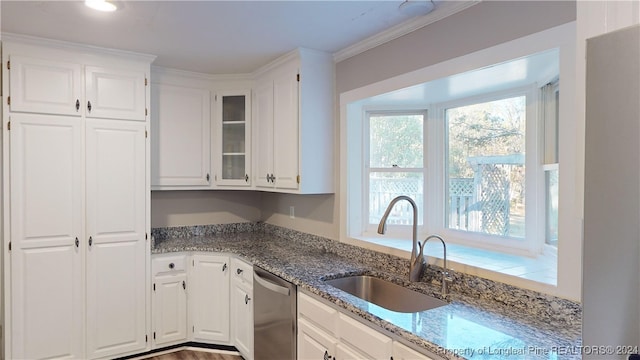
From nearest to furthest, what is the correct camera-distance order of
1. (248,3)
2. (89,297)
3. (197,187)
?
(248,3) < (89,297) < (197,187)

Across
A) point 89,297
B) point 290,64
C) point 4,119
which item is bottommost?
point 89,297

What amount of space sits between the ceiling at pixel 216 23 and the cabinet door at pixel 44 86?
20 centimetres

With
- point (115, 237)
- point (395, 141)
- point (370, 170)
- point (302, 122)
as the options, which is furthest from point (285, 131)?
point (115, 237)

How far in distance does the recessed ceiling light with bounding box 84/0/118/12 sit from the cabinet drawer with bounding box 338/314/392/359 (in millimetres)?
1989

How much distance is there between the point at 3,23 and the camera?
2244 millimetres

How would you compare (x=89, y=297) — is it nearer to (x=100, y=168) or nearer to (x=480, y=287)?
(x=100, y=168)

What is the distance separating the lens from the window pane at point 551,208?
75.1 inches

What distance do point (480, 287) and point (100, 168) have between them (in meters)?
2.60

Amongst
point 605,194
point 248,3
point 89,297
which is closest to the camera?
point 605,194

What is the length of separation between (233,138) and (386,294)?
206 cm

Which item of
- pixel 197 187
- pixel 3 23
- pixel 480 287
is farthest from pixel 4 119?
pixel 480 287

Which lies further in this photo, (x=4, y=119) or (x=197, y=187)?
(x=197, y=187)

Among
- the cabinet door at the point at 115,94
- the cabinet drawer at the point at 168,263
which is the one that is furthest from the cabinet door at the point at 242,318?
the cabinet door at the point at 115,94

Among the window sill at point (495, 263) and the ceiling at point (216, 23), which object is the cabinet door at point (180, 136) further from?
the window sill at point (495, 263)
